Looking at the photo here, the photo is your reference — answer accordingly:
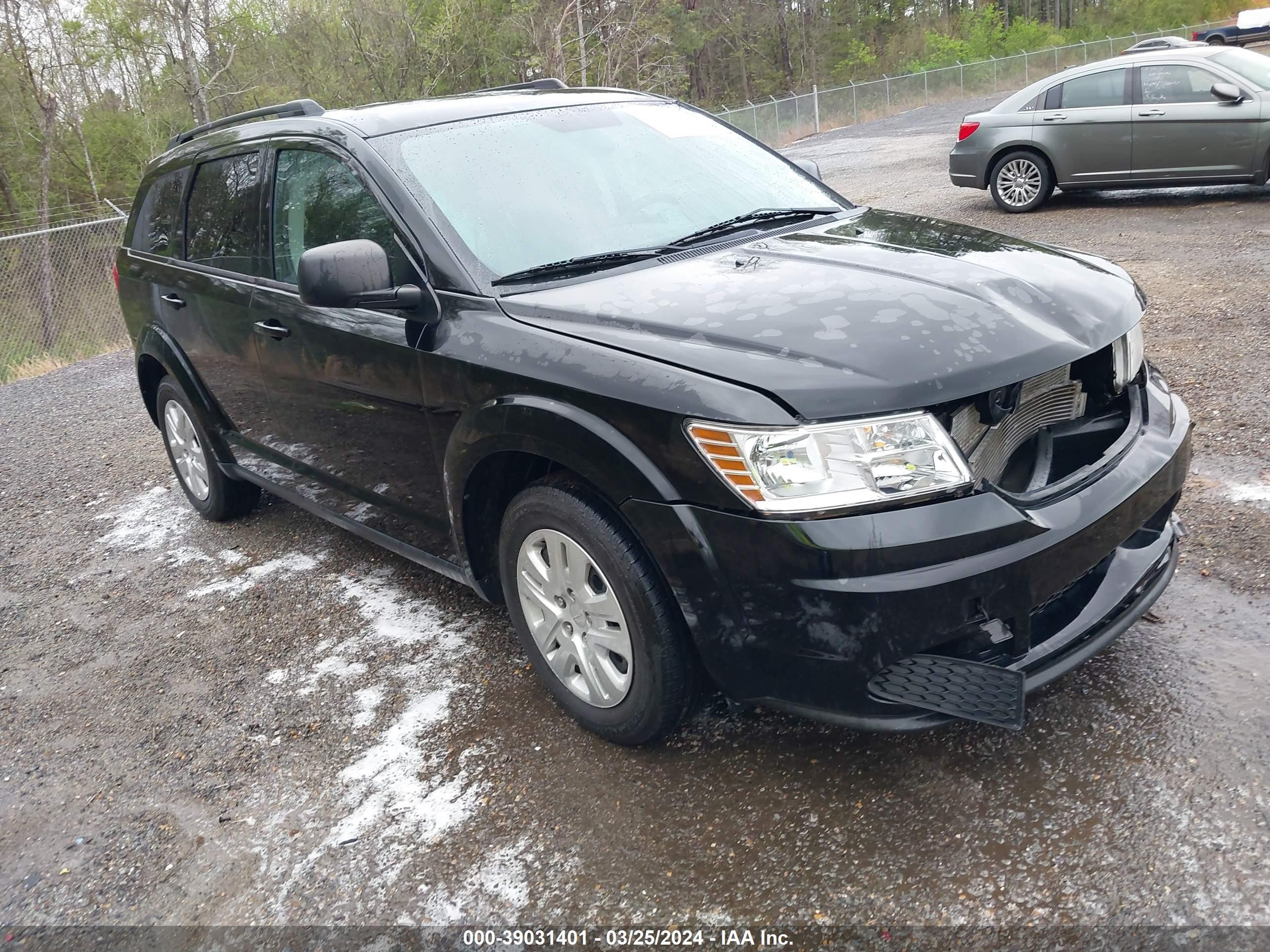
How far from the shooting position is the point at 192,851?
2.91 m

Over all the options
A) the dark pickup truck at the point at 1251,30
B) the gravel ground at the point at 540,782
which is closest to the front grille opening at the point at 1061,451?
the gravel ground at the point at 540,782

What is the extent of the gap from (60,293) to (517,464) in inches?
603

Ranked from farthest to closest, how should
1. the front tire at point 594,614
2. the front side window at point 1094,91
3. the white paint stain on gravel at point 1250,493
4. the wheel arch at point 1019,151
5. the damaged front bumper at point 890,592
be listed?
the wheel arch at point 1019,151, the front side window at point 1094,91, the white paint stain on gravel at point 1250,493, the front tire at point 594,614, the damaged front bumper at point 890,592

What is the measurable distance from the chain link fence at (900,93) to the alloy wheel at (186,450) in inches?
868

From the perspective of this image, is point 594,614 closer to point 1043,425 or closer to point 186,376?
point 1043,425

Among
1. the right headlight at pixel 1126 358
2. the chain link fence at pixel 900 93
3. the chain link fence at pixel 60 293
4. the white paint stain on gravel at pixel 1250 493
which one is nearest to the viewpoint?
→ the right headlight at pixel 1126 358

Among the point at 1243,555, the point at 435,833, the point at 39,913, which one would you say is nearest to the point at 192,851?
the point at 39,913

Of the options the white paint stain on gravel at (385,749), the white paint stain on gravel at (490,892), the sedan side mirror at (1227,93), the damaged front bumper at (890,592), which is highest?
the sedan side mirror at (1227,93)

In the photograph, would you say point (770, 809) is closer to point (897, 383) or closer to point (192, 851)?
point (897, 383)

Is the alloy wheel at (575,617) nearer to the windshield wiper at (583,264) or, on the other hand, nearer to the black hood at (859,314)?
the black hood at (859,314)

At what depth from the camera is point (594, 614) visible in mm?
2910

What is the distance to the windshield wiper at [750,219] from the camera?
135 inches

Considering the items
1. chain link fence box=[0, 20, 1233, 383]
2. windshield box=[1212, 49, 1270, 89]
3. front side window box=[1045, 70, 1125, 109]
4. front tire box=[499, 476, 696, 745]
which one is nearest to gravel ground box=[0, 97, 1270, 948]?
front tire box=[499, 476, 696, 745]

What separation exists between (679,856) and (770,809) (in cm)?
29
